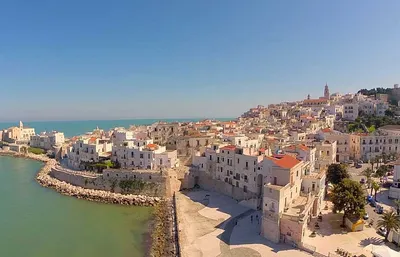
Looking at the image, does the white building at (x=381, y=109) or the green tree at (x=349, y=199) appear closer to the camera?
the green tree at (x=349, y=199)

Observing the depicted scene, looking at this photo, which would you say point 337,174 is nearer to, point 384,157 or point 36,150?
point 384,157

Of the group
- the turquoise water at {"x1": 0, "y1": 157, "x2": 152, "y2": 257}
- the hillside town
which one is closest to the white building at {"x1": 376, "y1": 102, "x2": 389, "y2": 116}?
the hillside town

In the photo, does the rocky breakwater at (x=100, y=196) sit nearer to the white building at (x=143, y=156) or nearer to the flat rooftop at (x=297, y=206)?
the white building at (x=143, y=156)

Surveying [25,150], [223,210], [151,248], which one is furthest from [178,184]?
[25,150]

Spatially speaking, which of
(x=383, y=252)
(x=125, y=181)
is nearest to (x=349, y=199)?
(x=383, y=252)

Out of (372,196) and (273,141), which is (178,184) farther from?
(372,196)

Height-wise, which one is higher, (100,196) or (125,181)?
(125,181)

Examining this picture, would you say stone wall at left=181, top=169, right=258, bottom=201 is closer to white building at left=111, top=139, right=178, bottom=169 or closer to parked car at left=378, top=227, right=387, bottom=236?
white building at left=111, top=139, right=178, bottom=169

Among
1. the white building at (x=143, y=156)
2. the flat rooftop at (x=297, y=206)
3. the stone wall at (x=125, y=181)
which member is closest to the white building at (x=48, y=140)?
the stone wall at (x=125, y=181)
